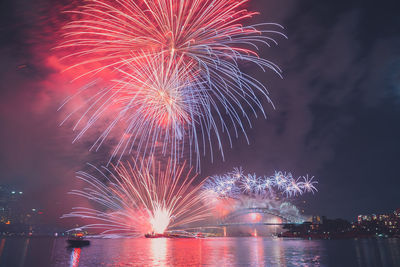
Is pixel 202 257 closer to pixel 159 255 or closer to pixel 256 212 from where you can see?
pixel 159 255

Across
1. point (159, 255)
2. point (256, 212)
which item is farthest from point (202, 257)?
point (256, 212)

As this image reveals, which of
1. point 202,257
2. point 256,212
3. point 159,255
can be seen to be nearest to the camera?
point 202,257

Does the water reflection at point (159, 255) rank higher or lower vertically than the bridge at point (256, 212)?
lower

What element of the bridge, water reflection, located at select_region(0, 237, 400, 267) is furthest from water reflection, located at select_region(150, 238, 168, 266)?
the bridge

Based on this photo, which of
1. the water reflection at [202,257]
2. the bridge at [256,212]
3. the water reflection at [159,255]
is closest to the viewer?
the water reflection at [202,257]

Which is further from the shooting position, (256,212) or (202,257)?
(256,212)

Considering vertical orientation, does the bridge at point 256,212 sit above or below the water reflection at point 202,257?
above

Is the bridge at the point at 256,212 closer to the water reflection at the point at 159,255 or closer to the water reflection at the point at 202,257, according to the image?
the water reflection at the point at 159,255

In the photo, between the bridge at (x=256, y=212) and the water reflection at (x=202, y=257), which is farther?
the bridge at (x=256, y=212)

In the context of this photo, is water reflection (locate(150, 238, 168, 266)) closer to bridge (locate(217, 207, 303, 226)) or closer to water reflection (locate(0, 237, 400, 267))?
water reflection (locate(0, 237, 400, 267))

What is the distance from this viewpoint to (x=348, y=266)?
2634 cm

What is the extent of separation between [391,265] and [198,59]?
25.9 m

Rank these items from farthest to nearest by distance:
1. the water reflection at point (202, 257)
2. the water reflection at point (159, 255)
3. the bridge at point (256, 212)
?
the bridge at point (256, 212), the water reflection at point (159, 255), the water reflection at point (202, 257)

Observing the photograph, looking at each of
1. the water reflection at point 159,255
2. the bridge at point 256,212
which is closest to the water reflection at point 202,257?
the water reflection at point 159,255
